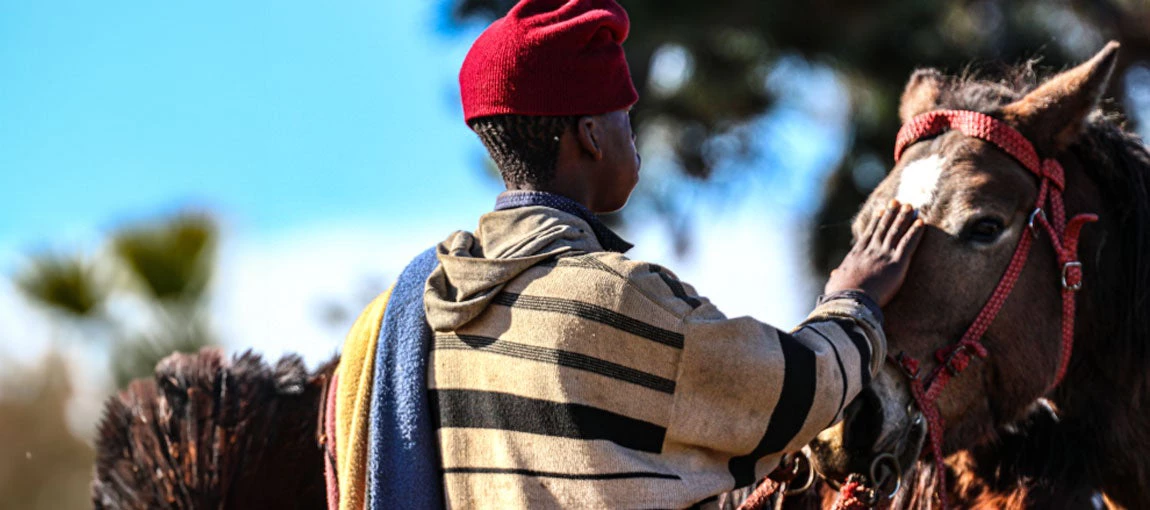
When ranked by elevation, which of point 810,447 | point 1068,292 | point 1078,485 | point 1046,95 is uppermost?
point 1046,95

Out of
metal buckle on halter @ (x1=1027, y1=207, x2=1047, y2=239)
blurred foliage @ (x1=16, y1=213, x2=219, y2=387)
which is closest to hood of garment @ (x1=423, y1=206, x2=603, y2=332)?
metal buckle on halter @ (x1=1027, y1=207, x2=1047, y2=239)

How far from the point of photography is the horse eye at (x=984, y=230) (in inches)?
118

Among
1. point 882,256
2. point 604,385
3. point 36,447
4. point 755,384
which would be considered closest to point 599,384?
point 604,385

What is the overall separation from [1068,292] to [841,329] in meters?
0.97

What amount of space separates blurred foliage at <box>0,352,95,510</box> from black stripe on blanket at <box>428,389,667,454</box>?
1288 centimetres

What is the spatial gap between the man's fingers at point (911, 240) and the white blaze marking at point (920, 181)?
82mm

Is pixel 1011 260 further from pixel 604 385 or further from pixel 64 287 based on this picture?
pixel 64 287

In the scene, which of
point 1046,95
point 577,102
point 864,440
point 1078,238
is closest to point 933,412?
point 864,440

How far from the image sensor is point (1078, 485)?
3.15 meters

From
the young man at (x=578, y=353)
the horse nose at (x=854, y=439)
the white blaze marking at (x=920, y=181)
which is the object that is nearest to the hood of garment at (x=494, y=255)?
the young man at (x=578, y=353)

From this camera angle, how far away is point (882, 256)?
2.80 metres

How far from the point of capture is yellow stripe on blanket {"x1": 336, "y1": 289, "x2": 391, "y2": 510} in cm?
238

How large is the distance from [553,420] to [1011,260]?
1.39 meters

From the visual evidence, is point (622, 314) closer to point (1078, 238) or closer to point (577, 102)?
point (577, 102)
